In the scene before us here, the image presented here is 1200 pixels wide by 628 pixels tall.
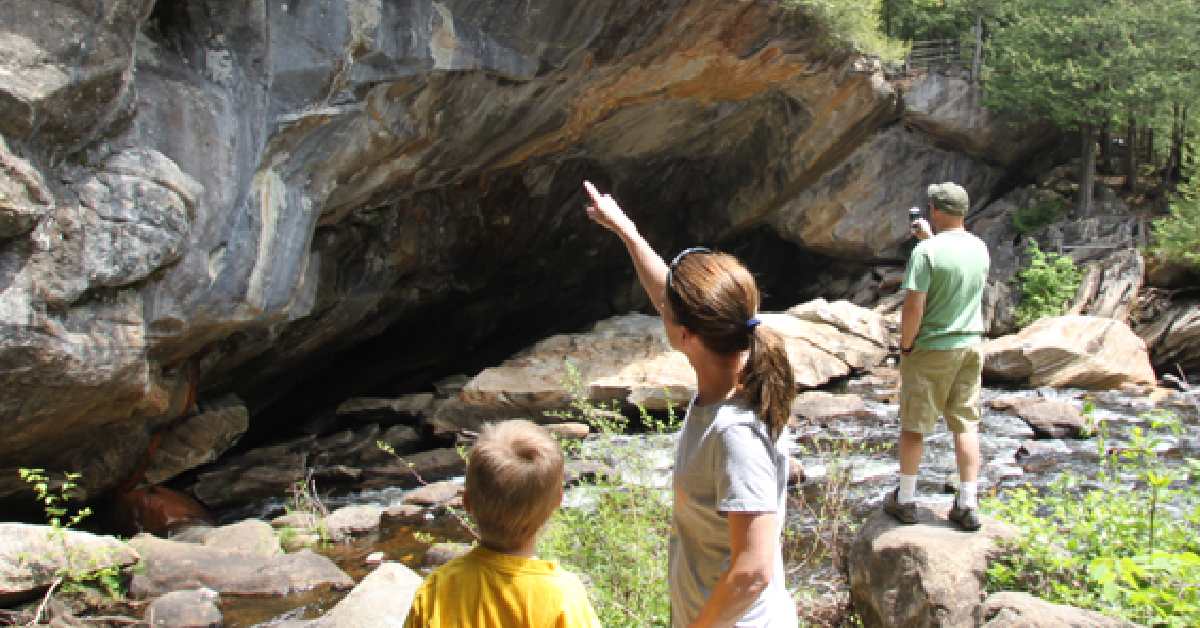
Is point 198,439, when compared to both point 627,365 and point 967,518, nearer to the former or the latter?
point 627,365

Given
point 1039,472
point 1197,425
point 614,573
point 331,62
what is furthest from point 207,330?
point 1197,425

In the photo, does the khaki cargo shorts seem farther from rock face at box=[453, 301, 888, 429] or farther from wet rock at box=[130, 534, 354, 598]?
rock face at box=[453, 301, 888, 429]

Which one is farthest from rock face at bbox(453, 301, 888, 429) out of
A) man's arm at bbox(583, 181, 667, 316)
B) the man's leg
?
man's arm at bbox(583, 181, 667, 316)

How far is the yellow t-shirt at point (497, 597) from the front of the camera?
2006 millimetres

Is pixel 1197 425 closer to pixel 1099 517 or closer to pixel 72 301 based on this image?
pixel 1099 517

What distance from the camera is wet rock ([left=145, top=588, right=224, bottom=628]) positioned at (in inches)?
228

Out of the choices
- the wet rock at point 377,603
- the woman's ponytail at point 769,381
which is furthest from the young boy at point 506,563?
the wet rock at point 377,603

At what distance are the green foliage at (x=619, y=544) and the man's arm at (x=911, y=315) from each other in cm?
147

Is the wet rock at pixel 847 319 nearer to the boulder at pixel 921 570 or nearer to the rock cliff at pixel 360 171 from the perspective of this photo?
the rock cliff at pixel 360 171

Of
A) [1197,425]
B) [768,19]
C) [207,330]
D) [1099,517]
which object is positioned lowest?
[1197,425]

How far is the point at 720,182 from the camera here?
19.6 meters

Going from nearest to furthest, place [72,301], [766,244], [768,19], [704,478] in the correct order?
[704,478] < [72,301] < [768,19] < [766,244]

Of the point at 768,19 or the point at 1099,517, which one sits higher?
the point at 768,19

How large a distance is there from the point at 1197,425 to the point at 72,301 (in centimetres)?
1145
